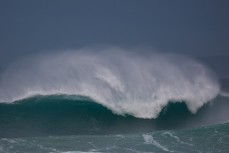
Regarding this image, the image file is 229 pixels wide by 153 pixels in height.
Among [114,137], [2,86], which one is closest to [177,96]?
[114,137]

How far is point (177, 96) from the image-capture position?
78.7ft

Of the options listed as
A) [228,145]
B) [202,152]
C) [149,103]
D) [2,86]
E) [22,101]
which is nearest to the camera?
[202,152]

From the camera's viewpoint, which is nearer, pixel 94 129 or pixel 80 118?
pixel 94 129

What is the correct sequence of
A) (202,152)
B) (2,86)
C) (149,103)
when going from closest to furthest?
(202,152) → (149,103) → (2,86)

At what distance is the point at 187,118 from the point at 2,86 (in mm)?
16498

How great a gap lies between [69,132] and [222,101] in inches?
563

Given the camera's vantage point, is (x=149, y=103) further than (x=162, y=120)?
Yes

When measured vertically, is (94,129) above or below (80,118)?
below

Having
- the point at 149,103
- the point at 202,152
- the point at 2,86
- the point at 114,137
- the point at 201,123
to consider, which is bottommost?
the point at 202,152

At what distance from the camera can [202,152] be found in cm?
1427

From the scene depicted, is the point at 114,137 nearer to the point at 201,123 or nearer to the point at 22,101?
the point at 201,123

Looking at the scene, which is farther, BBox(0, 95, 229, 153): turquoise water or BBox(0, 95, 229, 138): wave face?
BBox(0, 95, 229, 138): wave face

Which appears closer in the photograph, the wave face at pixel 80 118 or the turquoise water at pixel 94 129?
the turquoise water at pixel 94 129

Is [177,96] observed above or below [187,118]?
above
